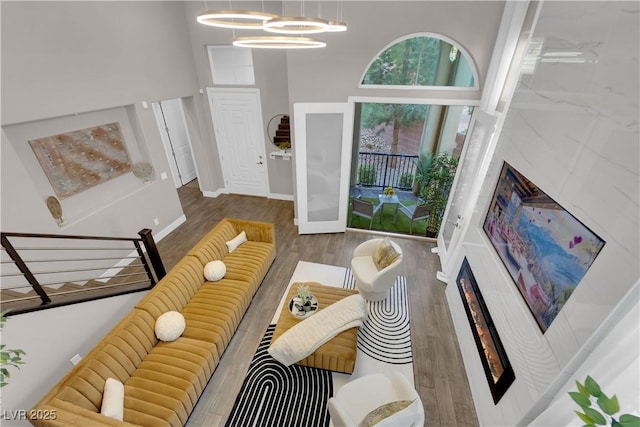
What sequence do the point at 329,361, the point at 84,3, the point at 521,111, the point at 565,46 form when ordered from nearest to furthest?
the point at 565,46, the point at 521,111, the point at 329,361, the point at 84,3

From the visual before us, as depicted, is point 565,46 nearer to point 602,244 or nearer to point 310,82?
point 602,244

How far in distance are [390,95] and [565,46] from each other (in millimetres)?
2238

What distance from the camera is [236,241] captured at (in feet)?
13.5

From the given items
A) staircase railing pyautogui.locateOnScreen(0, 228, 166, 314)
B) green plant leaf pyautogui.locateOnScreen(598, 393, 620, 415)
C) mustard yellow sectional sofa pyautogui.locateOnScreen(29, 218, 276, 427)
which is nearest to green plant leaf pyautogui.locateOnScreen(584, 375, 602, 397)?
green plant leaf pyautogui.locateOnScreen(598, 393, 620, 415)

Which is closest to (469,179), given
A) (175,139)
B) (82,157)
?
(82,157)

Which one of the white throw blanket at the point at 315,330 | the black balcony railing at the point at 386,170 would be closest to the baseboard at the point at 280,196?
the black balcony railing at the point at 386,170

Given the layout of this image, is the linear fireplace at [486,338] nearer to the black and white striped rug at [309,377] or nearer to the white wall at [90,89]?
the black and white striped rug at [309,377]

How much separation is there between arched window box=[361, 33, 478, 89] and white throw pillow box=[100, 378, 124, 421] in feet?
15.1

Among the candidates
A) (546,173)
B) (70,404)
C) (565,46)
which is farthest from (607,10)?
(70,404)

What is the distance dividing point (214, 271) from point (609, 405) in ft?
11.6

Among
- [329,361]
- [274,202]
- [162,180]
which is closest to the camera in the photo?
[329,361]

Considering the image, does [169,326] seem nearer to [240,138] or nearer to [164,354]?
[164,354]

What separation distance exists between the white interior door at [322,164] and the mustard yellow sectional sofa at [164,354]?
165 centimetres

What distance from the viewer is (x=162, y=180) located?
194 inches
